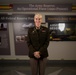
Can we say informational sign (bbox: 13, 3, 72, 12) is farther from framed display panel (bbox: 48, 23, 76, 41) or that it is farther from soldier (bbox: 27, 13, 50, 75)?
soldier (bbox: 27, 13, 50, 75)

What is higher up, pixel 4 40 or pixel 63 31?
pixel 63 31

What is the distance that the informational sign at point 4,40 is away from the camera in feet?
16.6

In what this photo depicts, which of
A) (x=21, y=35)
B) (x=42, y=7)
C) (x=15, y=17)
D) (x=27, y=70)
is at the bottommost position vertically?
(x=27, y=70)

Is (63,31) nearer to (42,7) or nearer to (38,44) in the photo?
(42,7)

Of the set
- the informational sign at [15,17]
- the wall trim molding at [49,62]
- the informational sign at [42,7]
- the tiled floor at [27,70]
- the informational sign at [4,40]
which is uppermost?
the informational sign at [42,7]

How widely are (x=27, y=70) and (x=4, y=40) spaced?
1.47 m

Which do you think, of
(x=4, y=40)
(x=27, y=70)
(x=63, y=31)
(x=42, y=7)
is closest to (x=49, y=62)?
(x=27, y=70)

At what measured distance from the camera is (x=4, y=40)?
5.13 meters

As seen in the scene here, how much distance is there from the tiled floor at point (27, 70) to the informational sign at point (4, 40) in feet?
1.87

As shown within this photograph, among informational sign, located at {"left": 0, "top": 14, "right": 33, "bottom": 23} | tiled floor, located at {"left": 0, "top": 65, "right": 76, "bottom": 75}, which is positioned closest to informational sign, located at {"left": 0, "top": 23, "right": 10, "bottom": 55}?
informational sign, located at {"left": 0, "top": 14, "right": 33, "bottom": 23}

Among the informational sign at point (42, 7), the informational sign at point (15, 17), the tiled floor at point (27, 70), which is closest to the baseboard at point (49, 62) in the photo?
the tiled floor at point (27, 70)

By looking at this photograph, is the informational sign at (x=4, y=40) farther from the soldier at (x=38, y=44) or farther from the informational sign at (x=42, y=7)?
the soldier at (x=38, y=44)

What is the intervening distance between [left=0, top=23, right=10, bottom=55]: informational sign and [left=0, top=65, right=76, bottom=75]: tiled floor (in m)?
0.57

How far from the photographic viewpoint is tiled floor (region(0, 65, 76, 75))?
4160 millimetres
